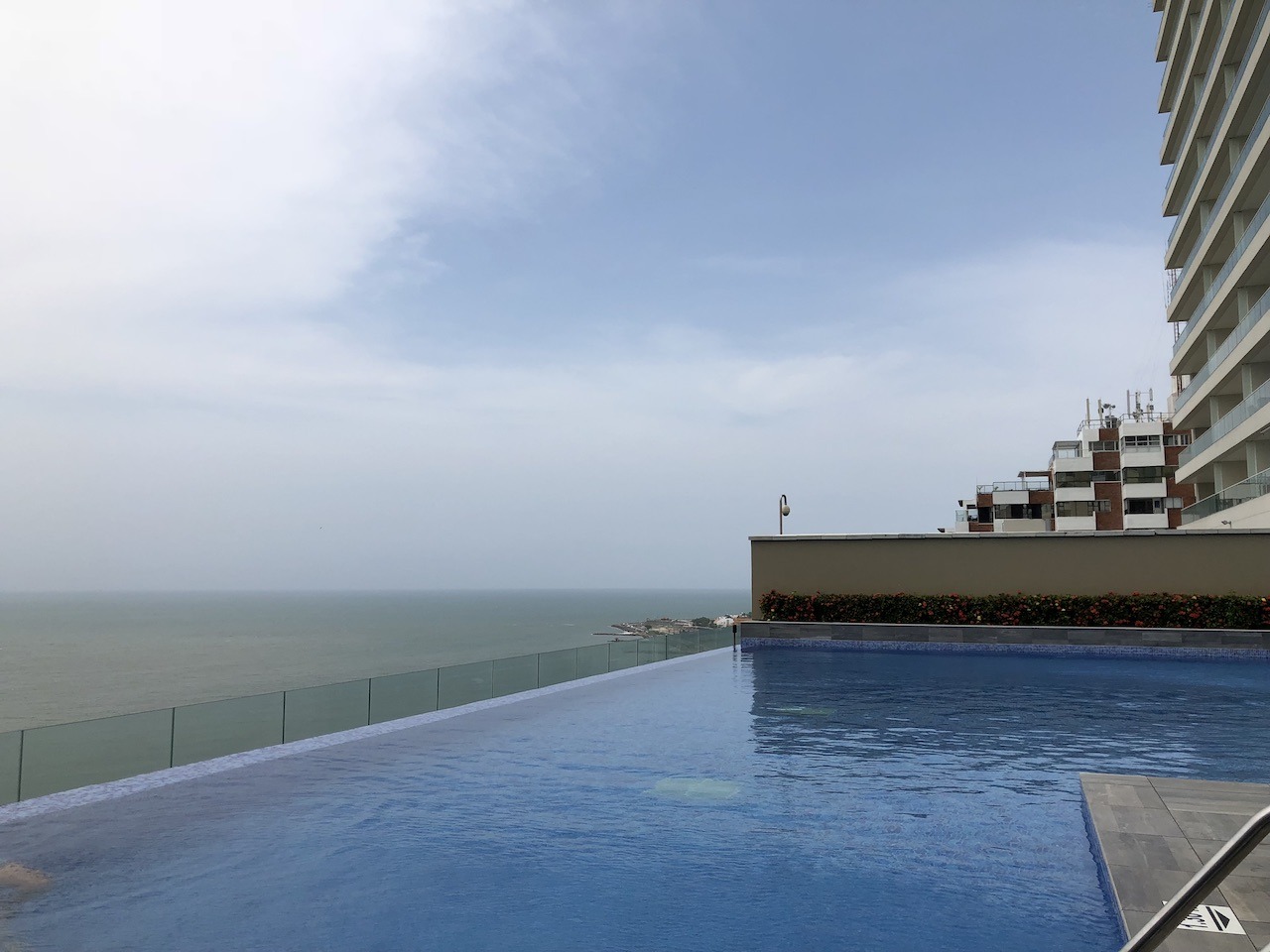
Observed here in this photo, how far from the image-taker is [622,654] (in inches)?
870

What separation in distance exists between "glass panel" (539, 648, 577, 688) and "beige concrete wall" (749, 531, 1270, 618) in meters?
10.7

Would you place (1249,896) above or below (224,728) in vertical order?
above

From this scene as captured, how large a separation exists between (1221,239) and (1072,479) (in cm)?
5026

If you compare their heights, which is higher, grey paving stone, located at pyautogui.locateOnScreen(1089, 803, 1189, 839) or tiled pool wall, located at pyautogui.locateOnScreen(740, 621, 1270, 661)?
tiled pool wall, located at pyautogui.locateOnScreen(740, 621, 1270, 661)

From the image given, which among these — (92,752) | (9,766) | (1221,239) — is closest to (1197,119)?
(1221,239)

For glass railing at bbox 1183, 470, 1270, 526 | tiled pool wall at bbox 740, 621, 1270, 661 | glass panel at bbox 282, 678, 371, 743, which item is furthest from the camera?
glass railing at bbox 1183, 470, 1270, 526

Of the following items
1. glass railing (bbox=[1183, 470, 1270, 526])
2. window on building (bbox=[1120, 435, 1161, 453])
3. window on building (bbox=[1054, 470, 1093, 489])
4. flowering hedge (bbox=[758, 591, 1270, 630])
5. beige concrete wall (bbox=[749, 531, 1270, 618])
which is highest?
window on building (bbox=[1120, 435, 1161, 453])

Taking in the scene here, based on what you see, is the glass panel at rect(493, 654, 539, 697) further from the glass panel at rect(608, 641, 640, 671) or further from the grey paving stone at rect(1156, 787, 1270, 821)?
the grey paving stone at rect(1156, 787, 1270, 821)

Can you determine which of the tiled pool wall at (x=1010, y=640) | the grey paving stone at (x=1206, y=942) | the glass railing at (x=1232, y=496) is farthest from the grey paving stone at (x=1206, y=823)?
the glass railing at (x=1232, y=496)

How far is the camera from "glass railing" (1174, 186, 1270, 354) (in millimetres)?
33062

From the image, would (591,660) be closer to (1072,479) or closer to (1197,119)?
(1197,119)

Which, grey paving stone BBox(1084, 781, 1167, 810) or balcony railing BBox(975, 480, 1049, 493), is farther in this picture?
balcony railing BBox(975, 480, 1049, 493)

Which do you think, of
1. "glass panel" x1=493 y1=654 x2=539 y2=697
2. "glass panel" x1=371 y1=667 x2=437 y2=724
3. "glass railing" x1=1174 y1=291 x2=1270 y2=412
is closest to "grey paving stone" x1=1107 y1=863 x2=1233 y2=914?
"glass panel" x1=371 y1=667 x2=437 y2=724

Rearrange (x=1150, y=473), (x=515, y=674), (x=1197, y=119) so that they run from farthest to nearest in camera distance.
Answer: (x=1150, y=473) → (x=1197, y=119) → (x=515, y=674)
